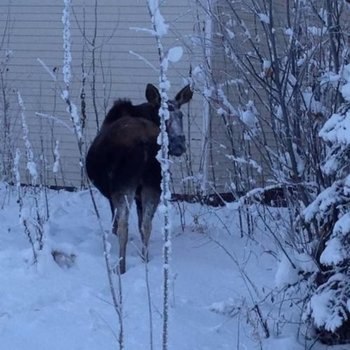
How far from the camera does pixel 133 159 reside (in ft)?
23.6

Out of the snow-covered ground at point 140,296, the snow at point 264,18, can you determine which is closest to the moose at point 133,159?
the snow-covered ground at point 140,296

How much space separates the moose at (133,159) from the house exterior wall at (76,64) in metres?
3.98

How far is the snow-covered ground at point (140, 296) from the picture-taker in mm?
5766

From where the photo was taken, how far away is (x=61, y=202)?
33.4 feet

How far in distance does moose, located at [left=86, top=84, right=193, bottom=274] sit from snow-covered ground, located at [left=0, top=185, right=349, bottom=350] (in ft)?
1.51

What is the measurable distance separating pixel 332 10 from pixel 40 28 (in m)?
7.78

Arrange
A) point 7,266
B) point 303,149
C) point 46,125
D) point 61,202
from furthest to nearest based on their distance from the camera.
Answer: point 46,125, point 61,202, point 7,266, point 303,149

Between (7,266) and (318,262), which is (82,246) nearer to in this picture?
(7,266)

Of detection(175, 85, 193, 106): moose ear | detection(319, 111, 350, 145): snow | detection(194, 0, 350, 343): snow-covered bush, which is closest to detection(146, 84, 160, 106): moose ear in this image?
detection(175, 85, 193, 106): moose ear

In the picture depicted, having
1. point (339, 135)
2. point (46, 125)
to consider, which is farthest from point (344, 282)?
point (46, 125)

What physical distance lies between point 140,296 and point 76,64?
655cm

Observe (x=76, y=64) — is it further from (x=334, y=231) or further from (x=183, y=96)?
(x=334, y=231)

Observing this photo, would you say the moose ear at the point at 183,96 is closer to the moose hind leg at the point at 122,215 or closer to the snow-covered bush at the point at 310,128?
the moose hind leg at the point at 122,215

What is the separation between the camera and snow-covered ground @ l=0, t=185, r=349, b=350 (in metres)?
5.77
